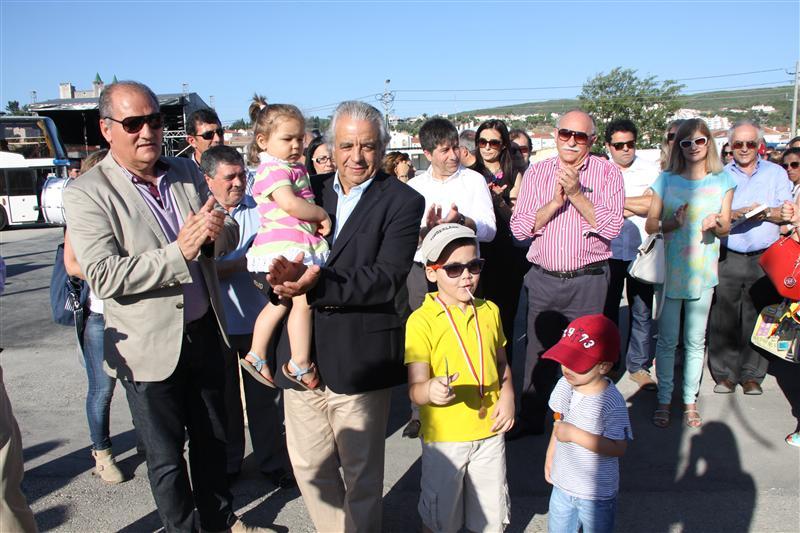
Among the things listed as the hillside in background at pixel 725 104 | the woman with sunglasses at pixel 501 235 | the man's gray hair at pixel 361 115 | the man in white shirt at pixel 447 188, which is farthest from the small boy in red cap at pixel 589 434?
the hillside in background at pixel 725 104

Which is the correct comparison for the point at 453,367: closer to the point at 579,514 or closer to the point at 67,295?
the point at 579,514

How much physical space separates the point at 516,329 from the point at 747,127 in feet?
10.7

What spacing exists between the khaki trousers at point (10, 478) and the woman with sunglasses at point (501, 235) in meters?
3.36

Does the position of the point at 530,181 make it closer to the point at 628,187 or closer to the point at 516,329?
the point at 628,187

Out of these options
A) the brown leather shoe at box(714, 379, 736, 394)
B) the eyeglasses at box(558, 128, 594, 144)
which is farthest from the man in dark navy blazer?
the brown leather shoe at box(714, 379, 736, 394)

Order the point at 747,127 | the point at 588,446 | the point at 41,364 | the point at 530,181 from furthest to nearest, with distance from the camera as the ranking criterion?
the point at 41,364, the point at 747,127, the point at 530,181, the point at 588,446

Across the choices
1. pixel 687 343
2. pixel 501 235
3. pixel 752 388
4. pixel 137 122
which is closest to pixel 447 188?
pixel 501 235

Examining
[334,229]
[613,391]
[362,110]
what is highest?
[362,110]

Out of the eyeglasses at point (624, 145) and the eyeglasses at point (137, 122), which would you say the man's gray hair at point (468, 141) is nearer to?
the eyeglasses at point (624, 145)

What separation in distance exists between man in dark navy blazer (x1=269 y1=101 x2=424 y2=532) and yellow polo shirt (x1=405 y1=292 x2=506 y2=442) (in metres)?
0.16

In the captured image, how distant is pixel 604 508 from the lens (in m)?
2.60

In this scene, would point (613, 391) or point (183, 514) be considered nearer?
point (613, 391)

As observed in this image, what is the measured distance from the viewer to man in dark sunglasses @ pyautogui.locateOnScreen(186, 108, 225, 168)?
187 inches

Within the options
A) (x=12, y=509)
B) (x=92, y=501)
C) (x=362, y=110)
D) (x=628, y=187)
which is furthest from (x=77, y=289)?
(x=628, y=187)
